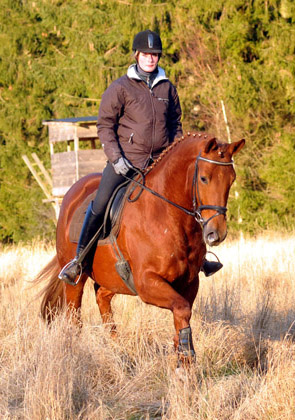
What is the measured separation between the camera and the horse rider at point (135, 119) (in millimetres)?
6531

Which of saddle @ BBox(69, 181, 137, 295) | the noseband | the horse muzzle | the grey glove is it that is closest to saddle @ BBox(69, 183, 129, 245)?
saddle @ BBox(69, 181, 137, 295)

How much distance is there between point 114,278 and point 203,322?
1.00 meters

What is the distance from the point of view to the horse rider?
21.4 ft

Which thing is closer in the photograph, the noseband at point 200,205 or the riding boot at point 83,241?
the noseband at point 200,205

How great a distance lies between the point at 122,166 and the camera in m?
6.46

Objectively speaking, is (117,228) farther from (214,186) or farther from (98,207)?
(214,186)

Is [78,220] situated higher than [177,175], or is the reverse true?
[177,175]

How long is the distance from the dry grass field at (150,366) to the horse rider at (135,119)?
34.3 inches

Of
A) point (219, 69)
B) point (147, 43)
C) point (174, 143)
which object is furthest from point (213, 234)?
point (219, 69)

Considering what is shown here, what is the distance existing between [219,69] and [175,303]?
18.8 m

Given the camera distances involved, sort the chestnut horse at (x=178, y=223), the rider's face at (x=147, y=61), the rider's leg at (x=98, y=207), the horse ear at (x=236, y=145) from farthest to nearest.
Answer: the rider's leg at (x=98, y=207) < the rider's face at (x=147, y=61) < the horse ear at (x=236, y=145) < the chestnut horse at (x=178, y=223)

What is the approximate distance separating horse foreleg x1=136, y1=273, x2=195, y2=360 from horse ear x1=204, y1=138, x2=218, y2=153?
3.76 feet

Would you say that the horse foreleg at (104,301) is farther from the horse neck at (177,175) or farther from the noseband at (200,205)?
the noseband at (200,205)

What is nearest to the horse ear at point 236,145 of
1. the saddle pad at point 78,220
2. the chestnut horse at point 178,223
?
the chestnut horse at point 178,223
